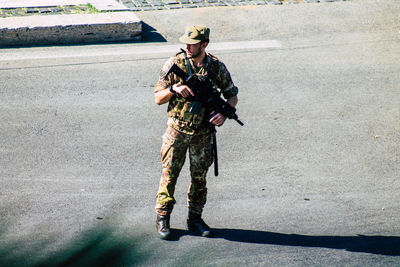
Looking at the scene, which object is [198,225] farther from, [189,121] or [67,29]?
[67,29]

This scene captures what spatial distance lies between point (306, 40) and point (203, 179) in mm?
6125

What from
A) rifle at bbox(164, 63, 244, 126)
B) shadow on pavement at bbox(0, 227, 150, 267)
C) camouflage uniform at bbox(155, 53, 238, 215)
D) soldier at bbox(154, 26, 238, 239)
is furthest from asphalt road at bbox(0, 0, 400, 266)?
rifle at bbox(164, 63, 244, 126)

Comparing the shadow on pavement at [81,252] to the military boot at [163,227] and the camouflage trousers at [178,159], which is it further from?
the camouflage trousers at [178,159]

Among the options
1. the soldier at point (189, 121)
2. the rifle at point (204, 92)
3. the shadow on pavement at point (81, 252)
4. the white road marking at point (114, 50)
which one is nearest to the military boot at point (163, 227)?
the soldier at point (189, 121)

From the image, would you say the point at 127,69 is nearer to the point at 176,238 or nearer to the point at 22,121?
the point at 22,121

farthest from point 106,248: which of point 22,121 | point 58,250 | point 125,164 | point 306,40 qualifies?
point 306,40

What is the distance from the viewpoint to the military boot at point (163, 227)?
5.30 metres

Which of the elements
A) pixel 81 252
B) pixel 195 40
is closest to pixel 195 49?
pixel 195 40

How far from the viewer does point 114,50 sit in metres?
9.85

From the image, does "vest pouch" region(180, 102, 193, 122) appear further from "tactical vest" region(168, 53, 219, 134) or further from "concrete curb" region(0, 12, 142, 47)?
"concrete curb" region(0, 12, 142, 47)

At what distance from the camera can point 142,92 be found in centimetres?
844

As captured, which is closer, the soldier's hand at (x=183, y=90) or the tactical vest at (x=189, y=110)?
the soldier's hand at (x=183, y=90)

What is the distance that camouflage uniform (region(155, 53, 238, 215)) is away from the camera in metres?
4.98

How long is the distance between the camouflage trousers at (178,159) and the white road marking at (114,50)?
4.90 metres
